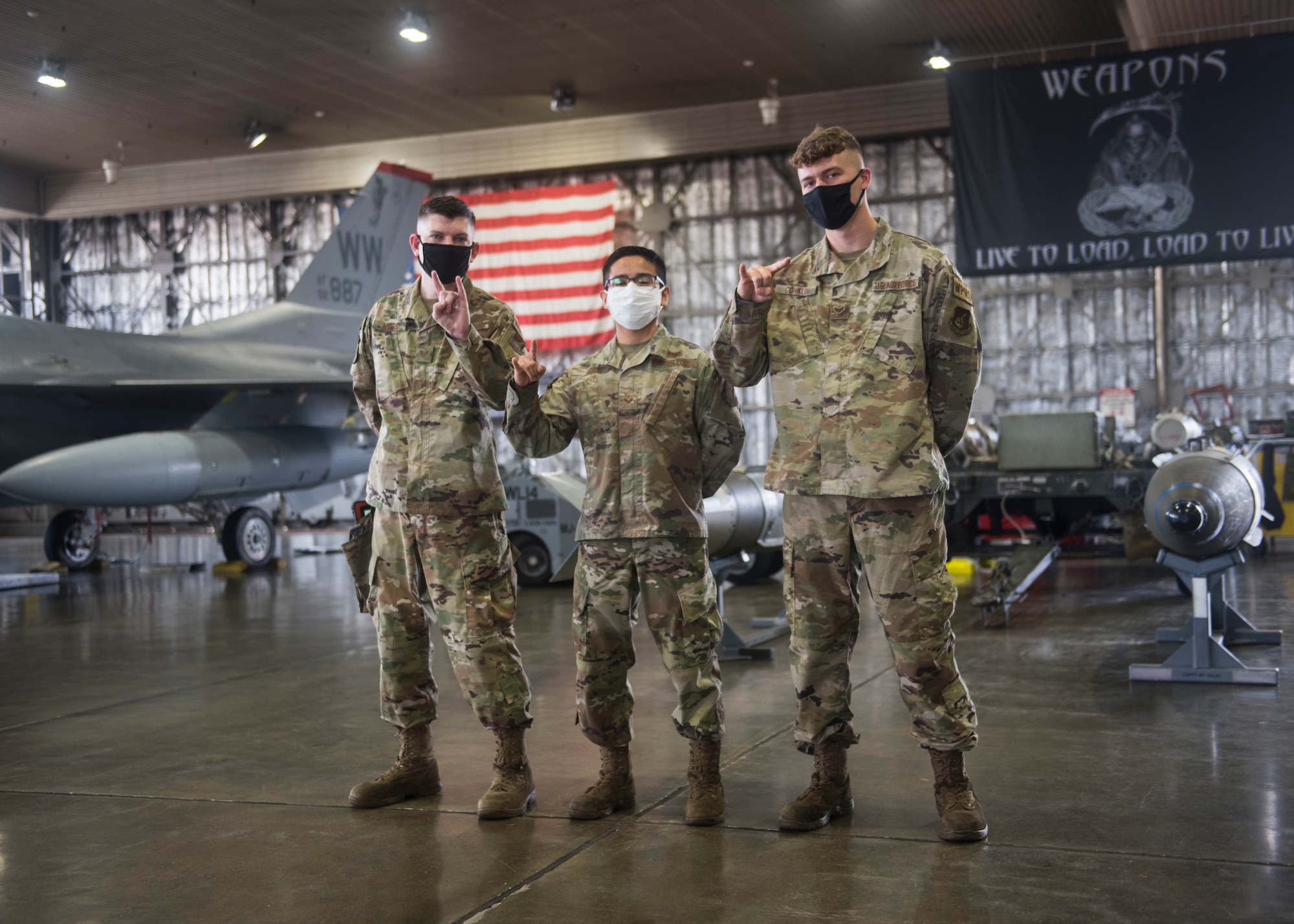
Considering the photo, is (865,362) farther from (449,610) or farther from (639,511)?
(449,610)

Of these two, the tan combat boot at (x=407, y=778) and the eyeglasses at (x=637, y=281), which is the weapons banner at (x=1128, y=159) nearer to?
the eyeglasses at (x=637, y=281)

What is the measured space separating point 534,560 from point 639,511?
24.7 ft

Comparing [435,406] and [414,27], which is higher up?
[414,27]

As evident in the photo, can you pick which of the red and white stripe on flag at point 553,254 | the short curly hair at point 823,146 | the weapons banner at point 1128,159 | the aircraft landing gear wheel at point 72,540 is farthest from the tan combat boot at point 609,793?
the red and white stripe on flag at point 553,254

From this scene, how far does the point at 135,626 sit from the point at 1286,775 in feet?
26.6

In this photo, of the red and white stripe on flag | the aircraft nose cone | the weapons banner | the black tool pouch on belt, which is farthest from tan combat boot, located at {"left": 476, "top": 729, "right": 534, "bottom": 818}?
→ the red and white stripe on flag

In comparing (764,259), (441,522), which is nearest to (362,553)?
(441,522)

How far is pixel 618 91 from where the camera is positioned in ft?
66.3

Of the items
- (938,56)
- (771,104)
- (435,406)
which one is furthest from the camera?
(771,104)

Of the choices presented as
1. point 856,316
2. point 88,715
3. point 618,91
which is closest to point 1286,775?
point 856,316

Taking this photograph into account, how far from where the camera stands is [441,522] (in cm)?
374

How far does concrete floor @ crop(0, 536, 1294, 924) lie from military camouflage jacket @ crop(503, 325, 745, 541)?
3.18 ft

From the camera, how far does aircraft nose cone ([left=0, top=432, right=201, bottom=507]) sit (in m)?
11.5

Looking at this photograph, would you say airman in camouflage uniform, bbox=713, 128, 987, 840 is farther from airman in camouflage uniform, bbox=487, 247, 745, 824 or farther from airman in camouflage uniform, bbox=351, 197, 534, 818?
airman in camouflage uniform, bbox=351, 197, 534, 818
